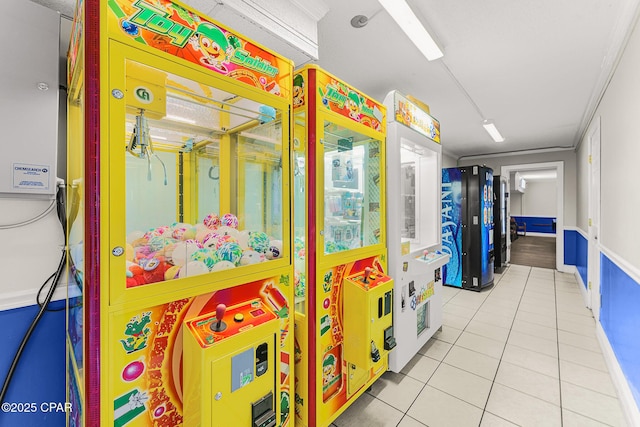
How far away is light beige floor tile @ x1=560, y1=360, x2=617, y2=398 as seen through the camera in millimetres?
2375

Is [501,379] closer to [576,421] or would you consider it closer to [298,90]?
[576,421]

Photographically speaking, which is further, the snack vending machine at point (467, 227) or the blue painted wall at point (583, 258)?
the snack vending machine at point (467, 227)

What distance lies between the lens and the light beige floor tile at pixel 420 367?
2564 millimetres

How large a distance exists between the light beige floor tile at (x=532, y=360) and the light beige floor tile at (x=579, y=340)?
0.56 m

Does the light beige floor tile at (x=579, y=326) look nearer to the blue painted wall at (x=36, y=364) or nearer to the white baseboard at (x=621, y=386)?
the white baseboard at (x=621, y=386)

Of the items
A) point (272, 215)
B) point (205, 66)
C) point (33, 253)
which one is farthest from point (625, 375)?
point (33, 253)

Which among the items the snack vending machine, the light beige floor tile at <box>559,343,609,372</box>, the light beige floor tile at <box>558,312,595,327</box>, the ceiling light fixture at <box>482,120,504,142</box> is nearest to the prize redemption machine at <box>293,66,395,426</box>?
the light beige floor tile at <box>559,343,609,372</box>

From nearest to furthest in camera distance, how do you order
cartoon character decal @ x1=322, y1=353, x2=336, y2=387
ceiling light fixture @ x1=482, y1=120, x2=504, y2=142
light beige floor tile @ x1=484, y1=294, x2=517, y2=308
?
cartoon character decal @ x1=322, y1=353, x2=336, y2=387
light beige floor tile @ x1=484, y1=294, x2=517, y2=308
ceiling light fixture @ x1=482, y1=120, x2=504, y2=142

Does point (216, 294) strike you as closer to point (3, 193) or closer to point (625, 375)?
point (3, 193)

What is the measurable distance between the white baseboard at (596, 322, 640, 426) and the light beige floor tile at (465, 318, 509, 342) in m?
0.85

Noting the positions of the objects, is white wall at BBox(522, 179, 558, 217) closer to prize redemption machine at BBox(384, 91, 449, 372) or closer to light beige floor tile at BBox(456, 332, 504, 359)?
light beige floor tile at BBox(456, 332, 504, 359)

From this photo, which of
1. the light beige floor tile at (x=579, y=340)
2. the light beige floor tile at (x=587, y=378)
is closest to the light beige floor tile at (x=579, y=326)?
the light beige floor tile at (x=579, y=340)

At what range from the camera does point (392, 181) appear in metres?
2.40

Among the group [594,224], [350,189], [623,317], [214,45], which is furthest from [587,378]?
[214,45]
